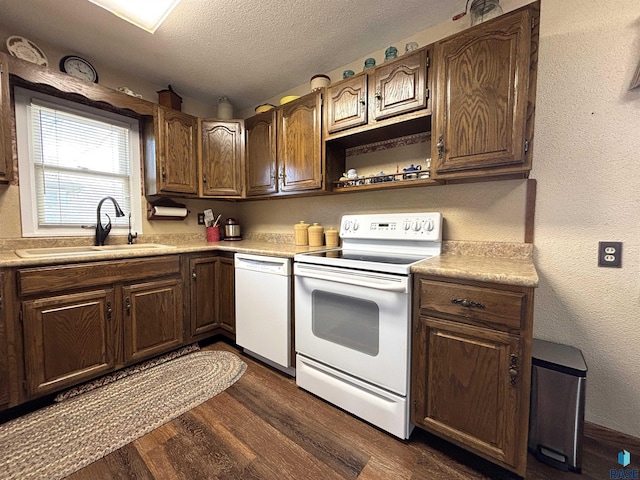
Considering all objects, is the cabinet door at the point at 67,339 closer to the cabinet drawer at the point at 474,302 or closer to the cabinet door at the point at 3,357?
the cabinet door at the point at 3,357

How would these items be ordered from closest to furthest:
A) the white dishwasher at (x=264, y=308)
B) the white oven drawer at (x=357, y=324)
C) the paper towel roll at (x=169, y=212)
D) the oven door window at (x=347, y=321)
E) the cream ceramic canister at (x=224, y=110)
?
the white oven drawer at (x=357, y=324) < the oven door window at (x=347, y=321) < the white dishwasher at (x=264, y=308) < the paper towel roll at (x=169, y=212) < the cream ceramic canister at (x=224, y=110)

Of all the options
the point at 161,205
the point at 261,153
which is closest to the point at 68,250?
the point at 161,205

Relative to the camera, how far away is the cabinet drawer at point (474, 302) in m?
1.05

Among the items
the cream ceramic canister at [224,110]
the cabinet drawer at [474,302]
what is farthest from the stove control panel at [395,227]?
the cream ceramic canister at [224,110]

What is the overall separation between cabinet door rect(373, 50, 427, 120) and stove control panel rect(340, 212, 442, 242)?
0.65 m

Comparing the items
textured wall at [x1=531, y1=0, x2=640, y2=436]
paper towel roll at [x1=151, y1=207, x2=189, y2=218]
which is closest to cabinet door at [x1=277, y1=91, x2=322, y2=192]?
paper towel roll at [x1=151, y1=207, x2=189, y2=218]

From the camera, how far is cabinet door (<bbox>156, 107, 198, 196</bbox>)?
7.57ft

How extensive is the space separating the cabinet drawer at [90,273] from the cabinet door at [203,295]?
181 millimetres

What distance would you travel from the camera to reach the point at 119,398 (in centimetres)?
161

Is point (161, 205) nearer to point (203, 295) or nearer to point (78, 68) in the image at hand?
point (203, 295)

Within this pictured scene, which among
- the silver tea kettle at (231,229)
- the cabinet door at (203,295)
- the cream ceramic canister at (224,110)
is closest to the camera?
the cabinet door at (203,295)

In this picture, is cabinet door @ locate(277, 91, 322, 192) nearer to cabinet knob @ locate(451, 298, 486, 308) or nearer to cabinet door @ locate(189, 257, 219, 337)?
cabinet door @ locate(189, 257, 219, 337)

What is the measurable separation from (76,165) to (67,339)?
1.38m

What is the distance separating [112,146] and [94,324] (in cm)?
154
